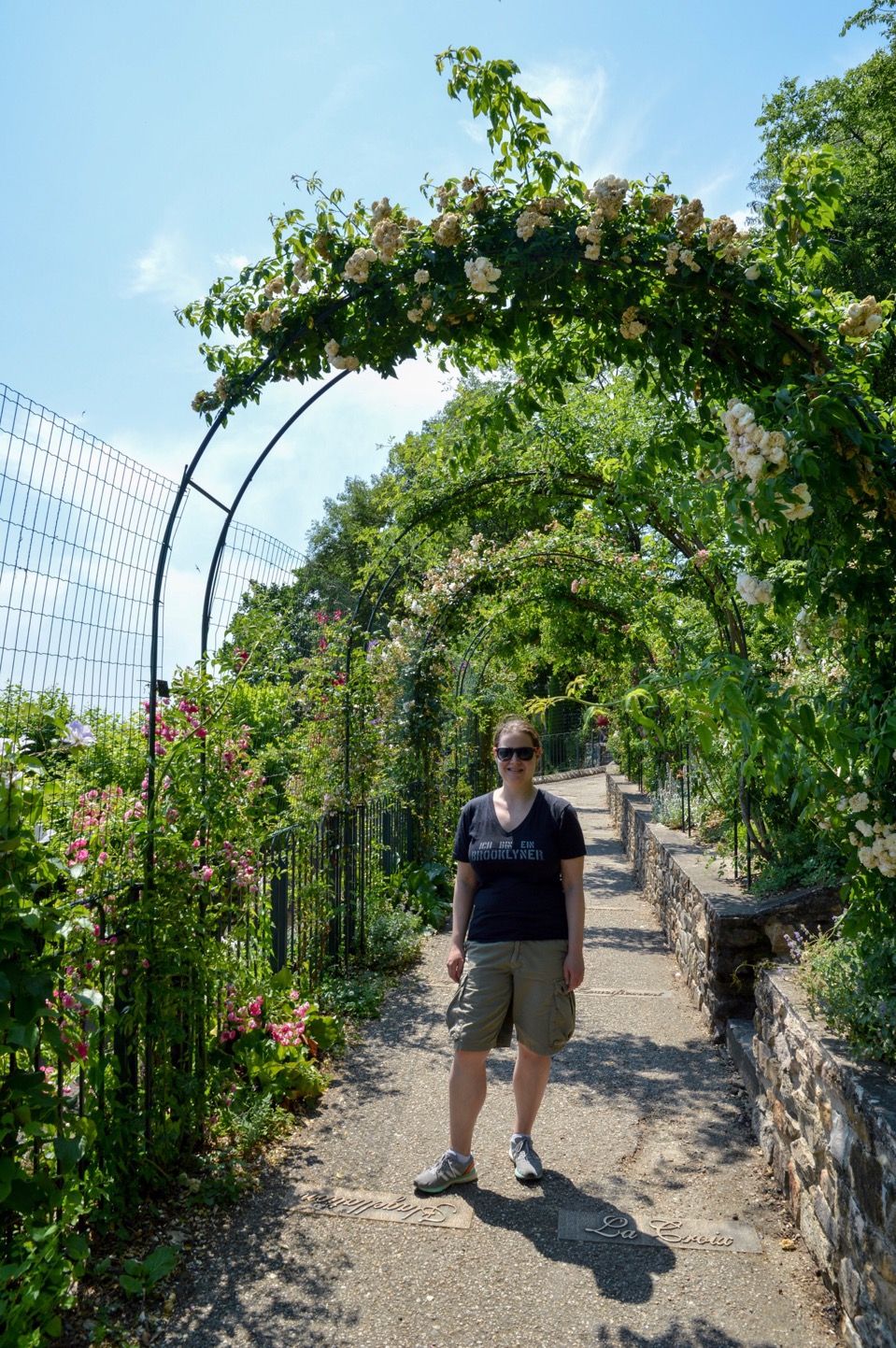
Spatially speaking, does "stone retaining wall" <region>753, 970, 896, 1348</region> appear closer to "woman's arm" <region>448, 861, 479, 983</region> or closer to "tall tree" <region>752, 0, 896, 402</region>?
"woman's arm" <region>448, 861, 479, 983</region>

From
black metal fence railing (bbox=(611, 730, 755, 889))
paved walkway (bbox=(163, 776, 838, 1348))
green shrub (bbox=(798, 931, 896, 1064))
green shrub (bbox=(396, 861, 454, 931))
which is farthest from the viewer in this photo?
green shrub (bbox=(396, 861, 454, 931))

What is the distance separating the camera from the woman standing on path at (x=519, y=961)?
3408 mm

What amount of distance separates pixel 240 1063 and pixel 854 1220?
224 centimetres

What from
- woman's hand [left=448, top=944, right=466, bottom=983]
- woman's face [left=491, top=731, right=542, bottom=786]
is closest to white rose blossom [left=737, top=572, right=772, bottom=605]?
woman's face [left=491, top=731, right=542, bottom=786]

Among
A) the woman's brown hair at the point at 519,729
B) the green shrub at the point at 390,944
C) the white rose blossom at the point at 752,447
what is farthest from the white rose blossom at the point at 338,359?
the green shrub at the point at 390,944

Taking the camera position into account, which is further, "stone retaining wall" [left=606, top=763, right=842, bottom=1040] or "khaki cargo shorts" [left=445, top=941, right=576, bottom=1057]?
"stone retaining wall" [left=606, top=763, right=842, bottom=1040]

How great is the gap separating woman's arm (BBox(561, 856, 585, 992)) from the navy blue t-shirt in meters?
0.03

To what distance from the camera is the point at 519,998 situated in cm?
343

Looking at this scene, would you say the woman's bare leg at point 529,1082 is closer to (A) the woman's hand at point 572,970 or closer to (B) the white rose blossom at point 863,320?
(A) the woman's hand at point 572,970

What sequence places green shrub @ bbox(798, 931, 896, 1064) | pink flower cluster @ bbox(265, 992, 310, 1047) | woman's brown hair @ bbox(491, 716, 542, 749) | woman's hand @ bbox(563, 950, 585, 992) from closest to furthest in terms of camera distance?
green shrub @ bbox(798, 931, 896, 1064) → woman's hand @ bbox(563, 950, 585, 992) → woman's brown hair @ bbox(491, 716, 542, 749) → pink flower cluster @ bbox(265, 992, 310, 1047)

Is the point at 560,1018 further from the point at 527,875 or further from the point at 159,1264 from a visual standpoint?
the point at 159,1264

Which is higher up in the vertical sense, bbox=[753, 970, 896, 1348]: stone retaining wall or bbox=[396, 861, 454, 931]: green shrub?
bbox=[396, 861, 454, 931]: green shrub

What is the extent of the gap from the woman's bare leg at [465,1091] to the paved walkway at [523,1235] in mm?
230

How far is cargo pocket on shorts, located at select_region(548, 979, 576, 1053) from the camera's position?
340 cm
